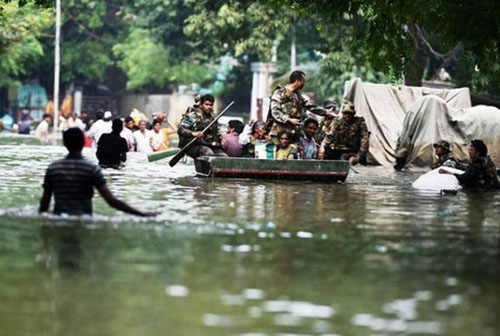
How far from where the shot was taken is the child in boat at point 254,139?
927 inches

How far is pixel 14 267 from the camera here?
10703 millimetres

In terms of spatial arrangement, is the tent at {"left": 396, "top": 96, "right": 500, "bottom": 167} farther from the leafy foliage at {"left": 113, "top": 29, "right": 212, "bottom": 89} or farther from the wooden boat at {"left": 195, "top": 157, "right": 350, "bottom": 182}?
the leafy foliage at {"left": 113, "top": 29, "right": 212, "bottom": 89}

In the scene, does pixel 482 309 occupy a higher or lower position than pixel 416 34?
lower

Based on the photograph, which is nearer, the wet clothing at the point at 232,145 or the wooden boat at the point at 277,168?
the wooden boat at the point at 277,168

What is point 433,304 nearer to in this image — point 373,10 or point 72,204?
point 72,204

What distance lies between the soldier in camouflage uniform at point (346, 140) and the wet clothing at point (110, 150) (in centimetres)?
380

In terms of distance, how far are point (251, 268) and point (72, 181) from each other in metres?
3.23

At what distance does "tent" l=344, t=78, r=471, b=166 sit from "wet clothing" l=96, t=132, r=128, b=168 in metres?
8.29

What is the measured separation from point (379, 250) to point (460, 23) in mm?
7812

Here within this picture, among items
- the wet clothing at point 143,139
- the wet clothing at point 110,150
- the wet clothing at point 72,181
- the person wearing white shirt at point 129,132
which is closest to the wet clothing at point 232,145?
the wet clothing at point 110,150

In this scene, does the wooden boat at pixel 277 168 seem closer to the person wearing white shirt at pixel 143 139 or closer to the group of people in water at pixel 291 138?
the group of people in water at pixel 291 138

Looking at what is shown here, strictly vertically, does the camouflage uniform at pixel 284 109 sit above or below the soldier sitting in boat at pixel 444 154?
above

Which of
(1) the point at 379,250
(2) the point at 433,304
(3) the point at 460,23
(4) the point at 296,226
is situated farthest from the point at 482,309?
(3) the point at 460,23

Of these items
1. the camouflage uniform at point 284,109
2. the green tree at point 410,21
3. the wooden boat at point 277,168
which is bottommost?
the wooden boat at point 277,168
